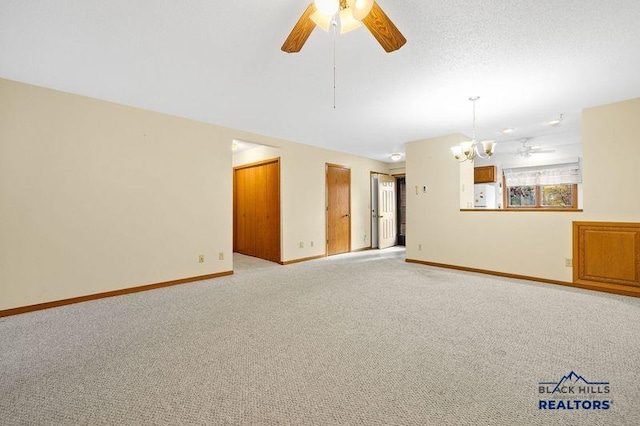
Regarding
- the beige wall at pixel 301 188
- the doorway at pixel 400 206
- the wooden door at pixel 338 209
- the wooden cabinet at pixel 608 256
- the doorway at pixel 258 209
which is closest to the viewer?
the wooden cabinet at pixel 608 256

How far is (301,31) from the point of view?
1.63 m

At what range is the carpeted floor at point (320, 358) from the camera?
4.52 feet

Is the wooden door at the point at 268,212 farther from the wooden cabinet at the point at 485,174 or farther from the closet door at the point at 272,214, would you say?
the wooden cabinet at the point at 485,174

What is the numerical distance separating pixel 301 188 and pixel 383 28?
3.98 metres

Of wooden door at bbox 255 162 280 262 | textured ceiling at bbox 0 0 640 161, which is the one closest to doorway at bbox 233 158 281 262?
wooden door at bbox 255 162 280 262

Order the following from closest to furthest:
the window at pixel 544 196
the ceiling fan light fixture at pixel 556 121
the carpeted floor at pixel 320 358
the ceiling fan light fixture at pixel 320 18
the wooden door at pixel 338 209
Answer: the carpeted floor at pixel 320 358
the ceiling fan light fixture at pixel 320 18
the ceiling fan light fixture at pixel 556 121
the window at pixel 544 196
the wooden door at pixel 338 209

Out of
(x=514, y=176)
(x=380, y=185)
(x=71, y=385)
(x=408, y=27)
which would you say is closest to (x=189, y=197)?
(x=71, y=385)

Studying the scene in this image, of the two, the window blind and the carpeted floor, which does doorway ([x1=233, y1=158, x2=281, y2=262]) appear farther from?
the window blind

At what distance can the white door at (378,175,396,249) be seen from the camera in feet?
22.7

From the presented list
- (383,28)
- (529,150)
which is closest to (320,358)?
(383,28)

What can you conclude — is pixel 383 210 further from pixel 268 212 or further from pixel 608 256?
pixel 608 256

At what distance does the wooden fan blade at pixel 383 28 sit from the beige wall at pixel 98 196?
324 cm

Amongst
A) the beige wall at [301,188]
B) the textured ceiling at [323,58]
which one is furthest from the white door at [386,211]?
the textured ceiling at [323,58]

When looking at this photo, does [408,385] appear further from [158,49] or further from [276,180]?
[276,180]
